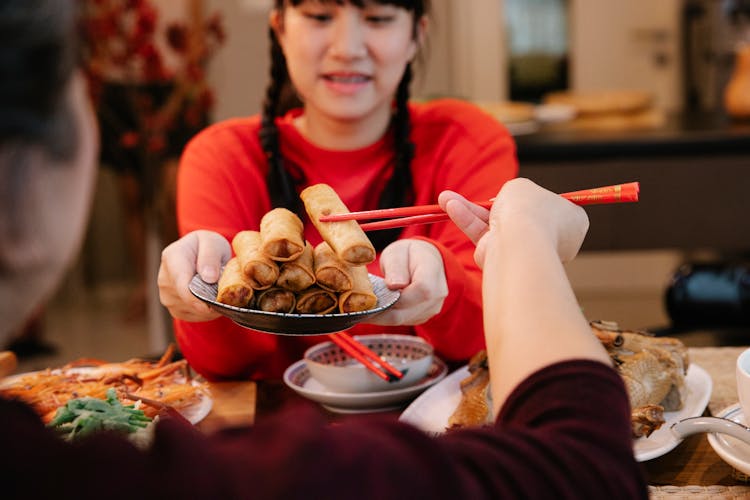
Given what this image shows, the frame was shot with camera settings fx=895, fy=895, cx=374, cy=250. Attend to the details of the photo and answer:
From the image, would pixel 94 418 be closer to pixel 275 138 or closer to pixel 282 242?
pixel 282 242

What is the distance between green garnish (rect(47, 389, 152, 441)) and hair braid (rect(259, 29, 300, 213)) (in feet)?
1.97

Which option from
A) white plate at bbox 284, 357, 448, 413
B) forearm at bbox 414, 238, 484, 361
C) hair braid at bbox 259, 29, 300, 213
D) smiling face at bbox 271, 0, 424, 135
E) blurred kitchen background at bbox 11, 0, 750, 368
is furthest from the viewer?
blurred kitchen background at bbox 11, 0, 750, 368

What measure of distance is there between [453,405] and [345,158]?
27.6 inches

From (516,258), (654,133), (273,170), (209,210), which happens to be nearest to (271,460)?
(516,258)

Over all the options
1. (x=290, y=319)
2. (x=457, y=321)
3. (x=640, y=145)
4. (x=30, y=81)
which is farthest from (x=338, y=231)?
(x=640, y=145)

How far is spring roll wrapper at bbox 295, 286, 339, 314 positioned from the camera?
108cm

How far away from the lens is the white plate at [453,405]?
1.05 m

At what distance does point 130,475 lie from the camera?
0.50 metres

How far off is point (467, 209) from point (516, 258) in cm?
19

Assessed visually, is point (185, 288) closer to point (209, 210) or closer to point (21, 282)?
point (209, 210)

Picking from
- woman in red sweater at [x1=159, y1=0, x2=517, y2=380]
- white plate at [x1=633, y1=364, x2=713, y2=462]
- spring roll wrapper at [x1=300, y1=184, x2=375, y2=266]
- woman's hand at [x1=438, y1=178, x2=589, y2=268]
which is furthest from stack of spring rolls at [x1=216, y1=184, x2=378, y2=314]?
white plate at [x1=633, y1=364, x2=713, y2=462]

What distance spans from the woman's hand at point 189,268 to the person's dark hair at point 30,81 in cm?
63

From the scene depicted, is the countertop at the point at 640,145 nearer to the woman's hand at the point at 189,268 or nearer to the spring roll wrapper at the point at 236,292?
the woman's hand at the point at 189,268

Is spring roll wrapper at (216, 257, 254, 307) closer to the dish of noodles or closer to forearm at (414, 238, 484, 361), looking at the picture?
the dish of noodles
